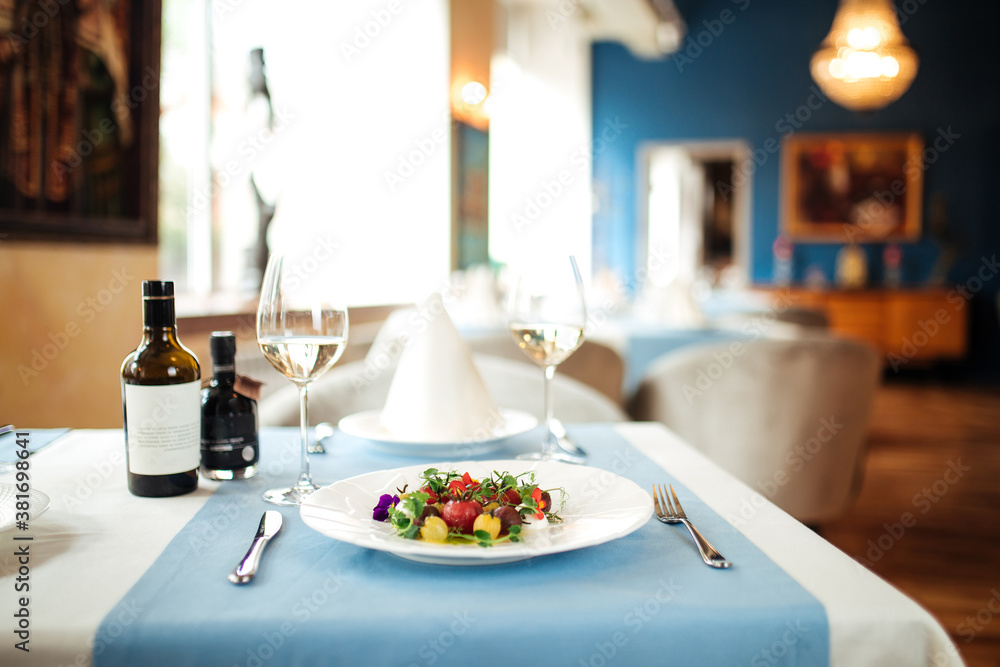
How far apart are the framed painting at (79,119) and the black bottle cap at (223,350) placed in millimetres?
1166

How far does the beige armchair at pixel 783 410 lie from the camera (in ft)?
7.25

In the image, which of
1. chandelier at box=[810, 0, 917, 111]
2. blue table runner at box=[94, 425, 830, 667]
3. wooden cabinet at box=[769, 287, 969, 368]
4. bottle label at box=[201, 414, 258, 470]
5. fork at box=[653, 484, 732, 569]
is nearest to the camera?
blue table runner at box=[94, 425, 830, 667]

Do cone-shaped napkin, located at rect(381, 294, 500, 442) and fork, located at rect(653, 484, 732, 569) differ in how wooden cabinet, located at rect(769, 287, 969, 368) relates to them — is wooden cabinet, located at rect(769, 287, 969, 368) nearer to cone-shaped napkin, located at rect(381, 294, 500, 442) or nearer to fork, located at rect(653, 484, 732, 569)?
cone-shaped napkin, located at rect(381, 294, 500, 442)

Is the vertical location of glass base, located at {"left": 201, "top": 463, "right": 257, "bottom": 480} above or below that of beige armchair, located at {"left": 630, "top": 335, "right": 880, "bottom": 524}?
above

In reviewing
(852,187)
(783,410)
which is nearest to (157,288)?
(783,410)

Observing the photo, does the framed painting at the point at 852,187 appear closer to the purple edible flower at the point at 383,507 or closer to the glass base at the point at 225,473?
the glass base at the point at 225,473

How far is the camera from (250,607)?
0.56 m

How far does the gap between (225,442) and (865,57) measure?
4877 mm

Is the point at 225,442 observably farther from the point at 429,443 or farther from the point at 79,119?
the point at 79,119

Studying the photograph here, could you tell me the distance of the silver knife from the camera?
61 cm

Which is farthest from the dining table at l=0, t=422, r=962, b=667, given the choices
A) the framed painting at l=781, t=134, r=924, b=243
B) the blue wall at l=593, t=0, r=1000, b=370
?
the framed painting at l=781, t=134, r=924, b=243

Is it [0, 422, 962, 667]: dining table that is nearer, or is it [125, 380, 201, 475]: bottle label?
[0, 422, 962, 667]: dining table

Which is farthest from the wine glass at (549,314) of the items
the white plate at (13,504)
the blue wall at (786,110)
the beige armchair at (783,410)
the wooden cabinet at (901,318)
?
the blue wall at (786,110)

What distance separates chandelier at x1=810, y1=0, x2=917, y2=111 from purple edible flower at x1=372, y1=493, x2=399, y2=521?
179 inches
